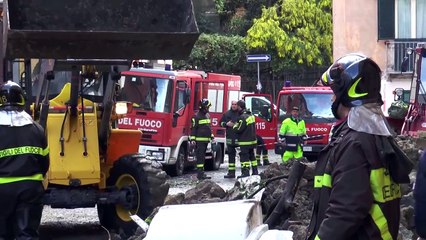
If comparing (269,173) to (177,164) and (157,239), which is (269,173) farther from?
(177,164)

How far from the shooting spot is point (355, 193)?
398cm

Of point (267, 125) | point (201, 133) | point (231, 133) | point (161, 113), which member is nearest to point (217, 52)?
point (267, 125)

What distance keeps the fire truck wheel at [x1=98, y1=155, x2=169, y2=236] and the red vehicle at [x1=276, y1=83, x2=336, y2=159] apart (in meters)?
10.2

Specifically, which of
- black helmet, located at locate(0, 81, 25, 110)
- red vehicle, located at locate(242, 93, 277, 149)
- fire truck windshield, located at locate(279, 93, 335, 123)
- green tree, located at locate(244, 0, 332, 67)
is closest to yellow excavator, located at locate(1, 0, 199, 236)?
black helmet, located at locate(0, 81, 25, 110)

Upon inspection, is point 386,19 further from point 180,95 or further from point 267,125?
point 180,95

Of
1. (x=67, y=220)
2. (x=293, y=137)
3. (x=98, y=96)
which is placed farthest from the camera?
(x=293, y=137)

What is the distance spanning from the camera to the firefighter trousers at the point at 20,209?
7.91m

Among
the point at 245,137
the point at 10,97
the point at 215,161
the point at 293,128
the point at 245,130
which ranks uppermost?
the point at 10,97

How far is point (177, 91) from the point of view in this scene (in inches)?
771

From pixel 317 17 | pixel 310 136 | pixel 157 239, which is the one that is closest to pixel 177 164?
pixel 310 136

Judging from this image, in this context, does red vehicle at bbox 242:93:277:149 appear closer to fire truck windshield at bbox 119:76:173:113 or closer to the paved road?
the paved road

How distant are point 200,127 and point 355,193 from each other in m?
15.0

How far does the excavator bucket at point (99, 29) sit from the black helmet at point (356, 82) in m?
3.93

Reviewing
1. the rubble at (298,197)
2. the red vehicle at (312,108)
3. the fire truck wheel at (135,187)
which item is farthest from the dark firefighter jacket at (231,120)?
the rubble at (298,197)
